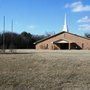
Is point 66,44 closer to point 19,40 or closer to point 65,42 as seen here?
point 65,42

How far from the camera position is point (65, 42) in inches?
3342

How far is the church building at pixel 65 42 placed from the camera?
82.8m

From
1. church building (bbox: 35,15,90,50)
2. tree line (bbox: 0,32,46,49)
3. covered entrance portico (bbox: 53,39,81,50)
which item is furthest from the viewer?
tree line (bbox: 0,32,46,49)

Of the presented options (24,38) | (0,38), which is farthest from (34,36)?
(0,38)

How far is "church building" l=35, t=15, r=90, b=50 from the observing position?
271 feet

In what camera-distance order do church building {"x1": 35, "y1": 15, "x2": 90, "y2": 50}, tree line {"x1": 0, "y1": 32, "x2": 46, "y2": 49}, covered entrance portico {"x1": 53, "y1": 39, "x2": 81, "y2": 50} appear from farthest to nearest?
tree line {"x1": 0, "y1": 32, "x2": 46, "y2": 49} → covered entrance portico {"x1": 53, "y1": 39, "x2": 81, "y2": 50} → church building {"x1": 35, "y1": 15, "x2": 90, "y2": 50}

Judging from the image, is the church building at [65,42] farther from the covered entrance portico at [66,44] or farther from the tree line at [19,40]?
the tree line at [19,40]

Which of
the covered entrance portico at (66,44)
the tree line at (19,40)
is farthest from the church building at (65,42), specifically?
the tree line at (19,40)

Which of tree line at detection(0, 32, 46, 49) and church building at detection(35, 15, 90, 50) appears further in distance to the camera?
tree line at detection(0, 32, 46, 49)

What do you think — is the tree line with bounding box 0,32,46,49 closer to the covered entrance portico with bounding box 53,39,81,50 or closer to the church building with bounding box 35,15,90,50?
the church building with bounding box 35,15,90,50

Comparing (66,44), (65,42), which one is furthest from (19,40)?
(65,42)

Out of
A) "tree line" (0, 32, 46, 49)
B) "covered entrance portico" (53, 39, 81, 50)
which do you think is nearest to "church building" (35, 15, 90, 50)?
"covered entrance portico" (53, 39, 81, 50)

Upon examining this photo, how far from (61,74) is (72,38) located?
235 ft

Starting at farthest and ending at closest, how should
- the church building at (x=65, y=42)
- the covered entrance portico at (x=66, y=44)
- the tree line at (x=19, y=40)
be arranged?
the tree line at (x=19, y=40) < the covered entrance portico at (x=66, y=44) < the church building at (x=65, y=42)
